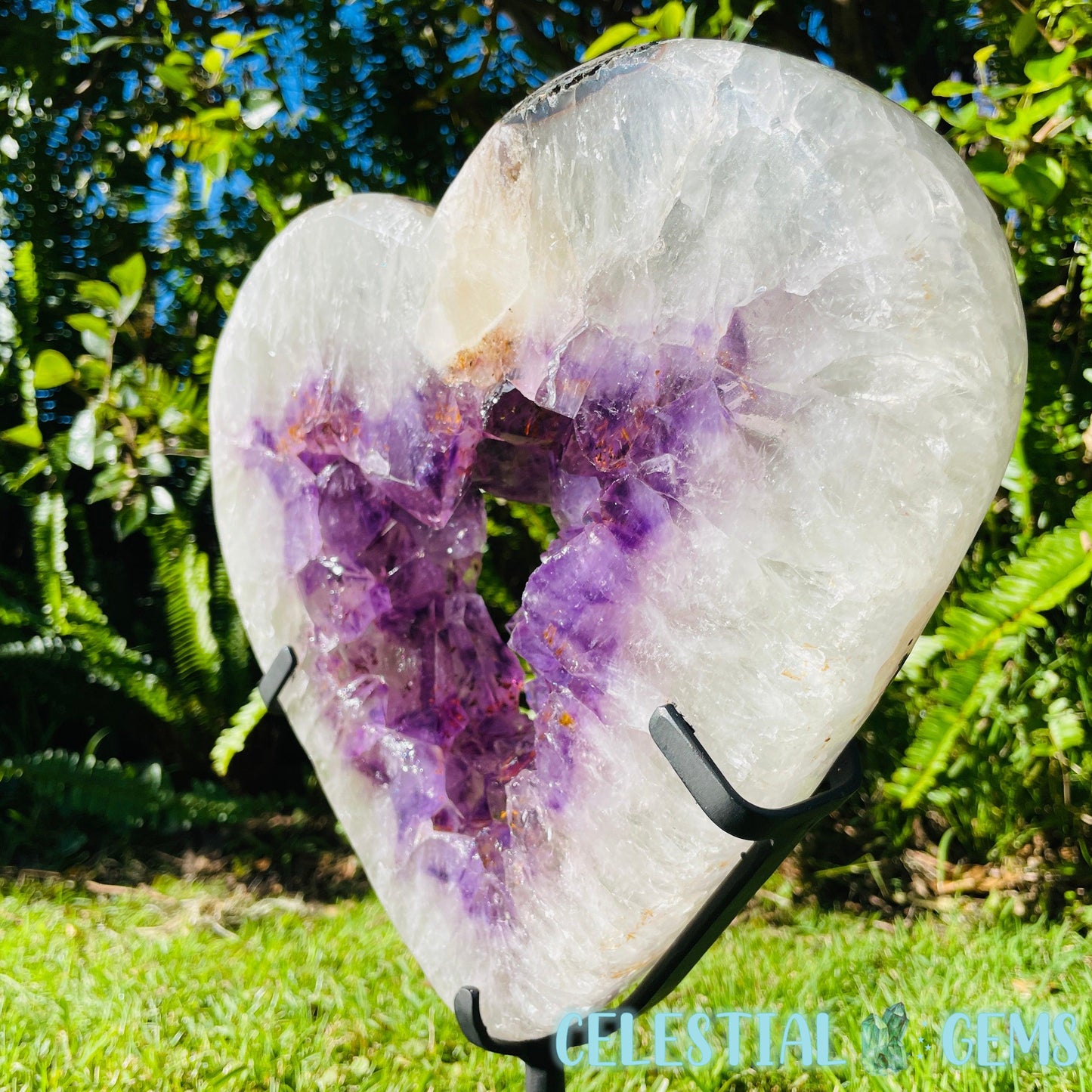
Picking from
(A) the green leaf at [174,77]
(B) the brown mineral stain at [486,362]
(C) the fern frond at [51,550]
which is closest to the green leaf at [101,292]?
(A) the green leaf at [174,77]

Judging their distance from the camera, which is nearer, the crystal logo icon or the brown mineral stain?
the brown mineral stain

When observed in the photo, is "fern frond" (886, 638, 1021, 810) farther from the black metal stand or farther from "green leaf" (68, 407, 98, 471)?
"green leaf" (68, 407, 98, 471)

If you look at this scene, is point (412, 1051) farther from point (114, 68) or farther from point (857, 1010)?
point (114, 68)

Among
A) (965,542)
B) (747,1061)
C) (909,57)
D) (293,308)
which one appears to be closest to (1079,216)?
(909,57)

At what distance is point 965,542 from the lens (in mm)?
684

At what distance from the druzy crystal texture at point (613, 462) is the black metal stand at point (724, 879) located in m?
0.02

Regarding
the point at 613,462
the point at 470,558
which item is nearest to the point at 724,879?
the point at 613,462

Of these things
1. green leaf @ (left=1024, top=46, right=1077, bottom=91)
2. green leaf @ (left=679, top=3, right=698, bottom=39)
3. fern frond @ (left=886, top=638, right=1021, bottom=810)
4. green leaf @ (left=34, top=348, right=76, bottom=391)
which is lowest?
fern frond @ (left=886, top=638, right=1021, bottom=810)

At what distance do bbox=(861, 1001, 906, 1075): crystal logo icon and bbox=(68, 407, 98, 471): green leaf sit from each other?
167 centimetres

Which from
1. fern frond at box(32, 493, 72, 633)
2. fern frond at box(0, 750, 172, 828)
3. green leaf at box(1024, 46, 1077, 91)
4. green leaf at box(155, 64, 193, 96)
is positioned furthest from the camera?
fern frond at box(32, 493, 72, 633)

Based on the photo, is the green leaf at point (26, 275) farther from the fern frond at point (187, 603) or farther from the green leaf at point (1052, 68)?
the green leaf at point (1052, 68)

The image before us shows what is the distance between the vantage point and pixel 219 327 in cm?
264

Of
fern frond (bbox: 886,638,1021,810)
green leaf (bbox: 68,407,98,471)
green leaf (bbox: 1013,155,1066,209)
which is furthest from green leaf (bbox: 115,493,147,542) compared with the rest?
green leaf (bbox: 1013,155,1066,209)

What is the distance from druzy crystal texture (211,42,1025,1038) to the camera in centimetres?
65
